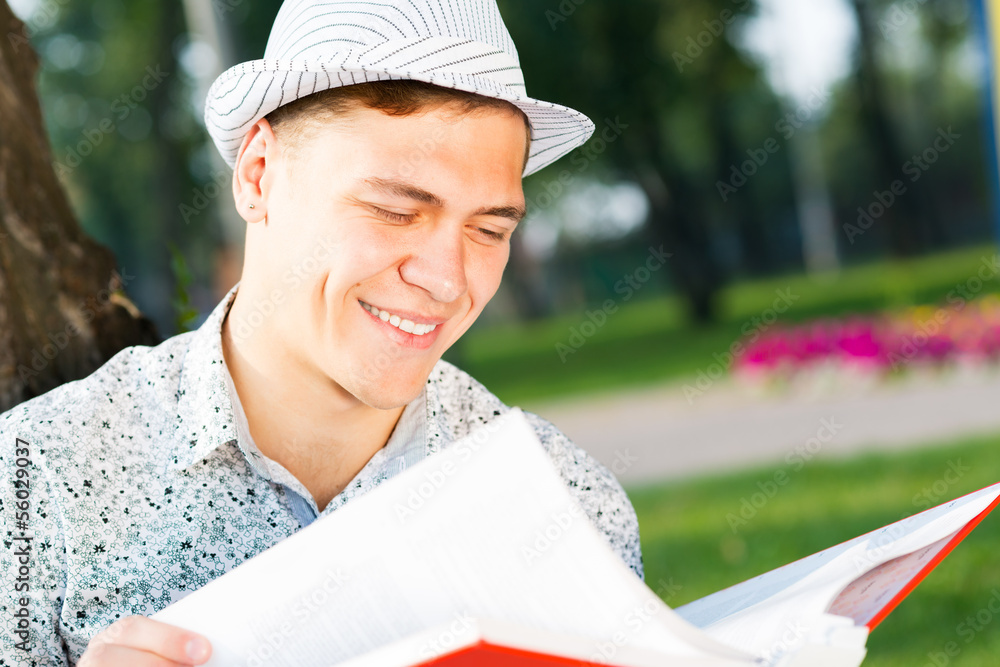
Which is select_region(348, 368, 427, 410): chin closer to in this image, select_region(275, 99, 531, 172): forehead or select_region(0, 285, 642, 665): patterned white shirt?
select_region(0, 285, 642, 665): patterned white shirt

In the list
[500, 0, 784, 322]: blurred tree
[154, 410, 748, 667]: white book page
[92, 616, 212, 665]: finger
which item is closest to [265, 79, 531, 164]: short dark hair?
[154, 410, 748, 667]: white book page

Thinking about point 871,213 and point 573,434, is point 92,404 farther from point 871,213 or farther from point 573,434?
point 871,213

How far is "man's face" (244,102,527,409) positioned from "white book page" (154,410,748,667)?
480 millimetres

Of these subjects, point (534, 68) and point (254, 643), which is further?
point (534, 68)

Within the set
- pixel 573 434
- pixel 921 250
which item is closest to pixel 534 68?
pixel 573 434

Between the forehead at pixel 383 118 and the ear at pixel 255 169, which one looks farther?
the ear at pixel 255 169

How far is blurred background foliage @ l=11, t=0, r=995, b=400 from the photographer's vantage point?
574 inches

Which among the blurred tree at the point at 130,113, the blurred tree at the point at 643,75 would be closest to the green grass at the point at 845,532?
the blurred tree at the point at 643,75

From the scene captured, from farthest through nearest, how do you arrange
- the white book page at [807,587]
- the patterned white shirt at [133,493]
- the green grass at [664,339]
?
1. the green grass at [664,339]
2. the patterned white shirt at [133,493]
3. the white book page at [807,587]

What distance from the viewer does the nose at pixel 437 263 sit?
169 centimetres

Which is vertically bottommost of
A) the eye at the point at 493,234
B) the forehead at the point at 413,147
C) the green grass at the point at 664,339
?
the green grass at the point at 664,339

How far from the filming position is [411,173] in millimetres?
1644

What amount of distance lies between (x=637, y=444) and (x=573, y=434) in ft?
3.36

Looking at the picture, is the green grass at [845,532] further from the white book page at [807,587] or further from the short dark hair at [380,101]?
the short dark hair at [380,101]
